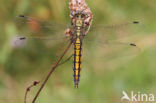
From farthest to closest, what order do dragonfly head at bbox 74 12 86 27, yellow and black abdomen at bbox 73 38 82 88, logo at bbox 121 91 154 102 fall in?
logo at bbox 121 91 154 102, yellow and black abdomen at bbox 73 38 82 88, dragonfly head at bbox 74 12 86 27

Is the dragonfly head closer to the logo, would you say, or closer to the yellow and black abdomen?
the yellow and black abdomen

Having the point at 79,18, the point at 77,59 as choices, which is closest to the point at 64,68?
the point at 77,59

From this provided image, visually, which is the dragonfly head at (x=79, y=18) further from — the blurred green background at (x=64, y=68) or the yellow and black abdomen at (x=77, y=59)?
the blurred green background at (x=64, y=68)

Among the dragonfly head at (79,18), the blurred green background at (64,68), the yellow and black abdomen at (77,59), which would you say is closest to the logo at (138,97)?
the blurred green background at (64,68)

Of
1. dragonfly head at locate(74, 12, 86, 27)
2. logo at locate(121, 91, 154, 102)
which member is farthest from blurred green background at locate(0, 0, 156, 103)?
dragonfly head at locate(74, 12, 86, 27)

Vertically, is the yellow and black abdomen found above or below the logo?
above

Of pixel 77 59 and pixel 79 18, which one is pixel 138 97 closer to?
pixel 77 59
